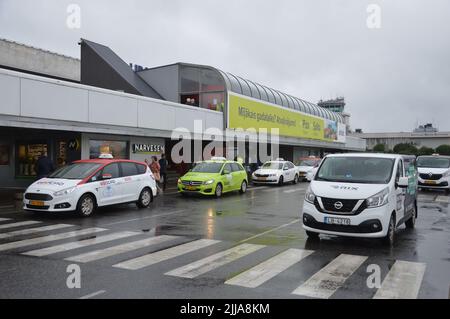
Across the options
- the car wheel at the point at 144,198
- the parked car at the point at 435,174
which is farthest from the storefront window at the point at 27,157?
the parked car at the point at 435,174

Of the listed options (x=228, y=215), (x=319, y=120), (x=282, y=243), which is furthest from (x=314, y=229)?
(x=319, y=120)

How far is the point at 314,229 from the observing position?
8.98 m

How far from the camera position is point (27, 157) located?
21250 millimetres

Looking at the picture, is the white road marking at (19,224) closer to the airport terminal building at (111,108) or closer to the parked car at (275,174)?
the airport terminal building at (111,108)

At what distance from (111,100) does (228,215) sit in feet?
30.7

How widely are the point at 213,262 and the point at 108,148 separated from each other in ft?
47.9

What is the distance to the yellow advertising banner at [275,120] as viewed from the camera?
30.4 m

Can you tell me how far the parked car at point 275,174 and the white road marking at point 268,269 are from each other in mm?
→ 17891

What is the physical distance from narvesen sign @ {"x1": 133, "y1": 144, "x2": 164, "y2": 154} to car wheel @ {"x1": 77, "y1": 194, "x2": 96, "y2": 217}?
30.7 feet

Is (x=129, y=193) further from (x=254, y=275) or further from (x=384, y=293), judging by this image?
(x=384, y=293)

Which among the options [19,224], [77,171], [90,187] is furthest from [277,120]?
[19,224]

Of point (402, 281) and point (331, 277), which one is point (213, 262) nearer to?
point (331, 277)

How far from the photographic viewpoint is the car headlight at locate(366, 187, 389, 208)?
27.9 ft

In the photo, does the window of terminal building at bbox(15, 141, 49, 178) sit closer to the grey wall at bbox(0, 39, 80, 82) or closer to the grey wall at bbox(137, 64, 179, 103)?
the grey wall at bbox(137, 64, 179, 103)
